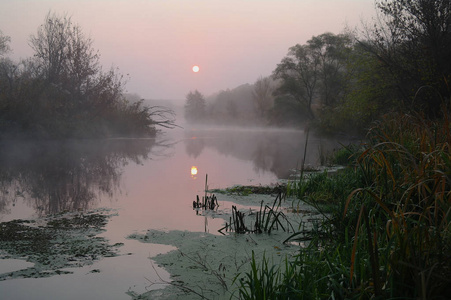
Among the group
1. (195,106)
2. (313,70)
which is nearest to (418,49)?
(313,70)

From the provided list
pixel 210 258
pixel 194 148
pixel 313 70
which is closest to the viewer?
pixel 210 258

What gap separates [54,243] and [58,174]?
657cm

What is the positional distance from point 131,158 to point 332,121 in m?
15.6

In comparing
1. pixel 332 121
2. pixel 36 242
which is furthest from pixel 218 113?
pixel 36 242

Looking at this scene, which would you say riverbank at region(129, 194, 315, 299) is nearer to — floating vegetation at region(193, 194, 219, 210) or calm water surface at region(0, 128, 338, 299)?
calm water surface at region(0, 128, 338, 299)

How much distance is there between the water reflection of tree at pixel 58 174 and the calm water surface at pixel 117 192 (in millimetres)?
17

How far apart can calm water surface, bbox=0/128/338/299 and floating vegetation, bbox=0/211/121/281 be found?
0.48 ft

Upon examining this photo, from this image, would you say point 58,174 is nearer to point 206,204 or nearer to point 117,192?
point 117,192

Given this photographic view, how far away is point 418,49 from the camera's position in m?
13.5

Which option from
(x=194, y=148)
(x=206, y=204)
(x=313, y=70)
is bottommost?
(x=206, y=204)

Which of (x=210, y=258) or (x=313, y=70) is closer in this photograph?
(x=210, y=258)

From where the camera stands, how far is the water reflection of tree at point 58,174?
7458 mm

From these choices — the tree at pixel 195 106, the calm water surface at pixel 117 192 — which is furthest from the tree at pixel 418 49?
the tree at pixel 195 106

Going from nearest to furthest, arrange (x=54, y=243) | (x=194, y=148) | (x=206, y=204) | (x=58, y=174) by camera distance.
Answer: (x=54, y=243), (x=206, y=204), (x=58, y=174), (x=194, y=148)
